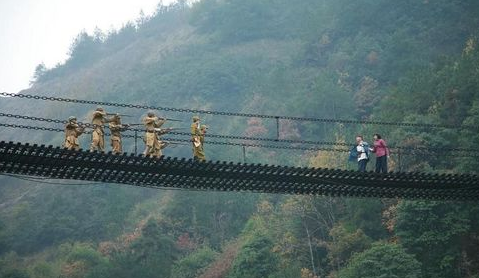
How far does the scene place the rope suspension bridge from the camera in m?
14.1

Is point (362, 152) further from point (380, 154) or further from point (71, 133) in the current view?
point (71, 133)

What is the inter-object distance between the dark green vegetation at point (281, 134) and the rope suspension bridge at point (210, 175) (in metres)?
14.5

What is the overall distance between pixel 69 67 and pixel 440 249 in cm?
9968

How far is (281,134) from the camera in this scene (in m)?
65.0

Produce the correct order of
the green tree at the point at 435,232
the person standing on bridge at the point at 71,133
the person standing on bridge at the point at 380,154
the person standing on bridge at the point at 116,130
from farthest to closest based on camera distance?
the green tree at the point at 435,232 < the person standing on bridge at the point at 380,154 < the person standing on bridge at the point at 116,130 < the person standing on bridge at the point at 71,133

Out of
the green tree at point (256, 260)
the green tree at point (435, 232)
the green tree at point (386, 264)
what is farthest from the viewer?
the green tree at point (256, 260)

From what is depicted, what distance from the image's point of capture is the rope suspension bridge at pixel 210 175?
14.1m

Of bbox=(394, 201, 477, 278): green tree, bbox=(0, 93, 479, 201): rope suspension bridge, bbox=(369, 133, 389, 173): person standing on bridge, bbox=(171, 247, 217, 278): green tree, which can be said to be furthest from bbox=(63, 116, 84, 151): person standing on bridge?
bbox=(171, 247, 217, 278): green tree

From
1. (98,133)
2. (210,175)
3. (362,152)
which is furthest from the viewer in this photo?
(362,152)

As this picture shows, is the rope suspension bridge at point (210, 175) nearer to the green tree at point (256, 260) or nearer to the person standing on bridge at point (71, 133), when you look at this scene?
the person standing on bridge at point (71, 133)

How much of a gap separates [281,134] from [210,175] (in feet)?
163

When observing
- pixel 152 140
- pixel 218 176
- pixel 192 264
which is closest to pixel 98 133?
pixel 152 140

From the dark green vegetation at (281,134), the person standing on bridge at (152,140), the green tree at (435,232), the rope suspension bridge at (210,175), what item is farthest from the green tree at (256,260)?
the person standing on bridge at (152,140)

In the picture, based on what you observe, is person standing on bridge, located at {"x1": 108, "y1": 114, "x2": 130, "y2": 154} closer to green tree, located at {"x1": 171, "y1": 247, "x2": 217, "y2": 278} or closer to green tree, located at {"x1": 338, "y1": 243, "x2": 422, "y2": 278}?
green tree, located at {"x1": 338, "y1": 243, "x2": 422, "y2": 278}
